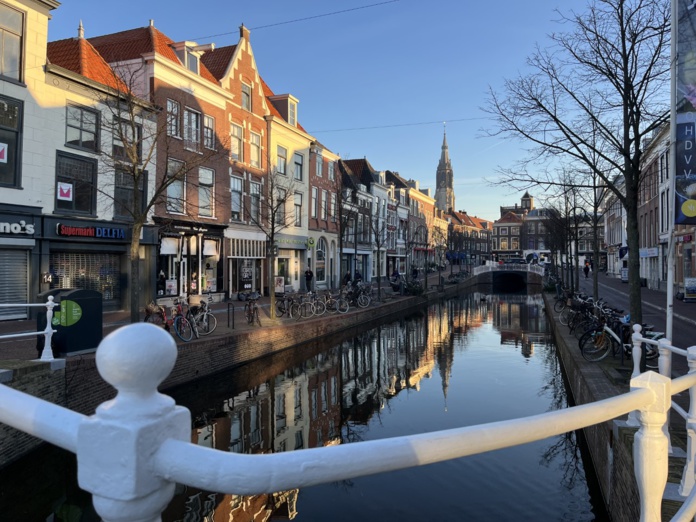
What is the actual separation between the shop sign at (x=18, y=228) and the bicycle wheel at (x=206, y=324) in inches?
241

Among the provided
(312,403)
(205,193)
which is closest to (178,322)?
(312,403)

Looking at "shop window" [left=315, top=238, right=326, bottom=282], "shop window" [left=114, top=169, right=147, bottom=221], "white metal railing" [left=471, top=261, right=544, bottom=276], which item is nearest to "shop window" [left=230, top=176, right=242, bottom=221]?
"shop window" [left=114, top=169, right=147, bottom=221]

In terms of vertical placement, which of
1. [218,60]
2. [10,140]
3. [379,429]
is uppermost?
[218,60]

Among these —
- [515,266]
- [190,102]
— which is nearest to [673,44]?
[190,102]

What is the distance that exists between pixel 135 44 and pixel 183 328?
14859 millimetres

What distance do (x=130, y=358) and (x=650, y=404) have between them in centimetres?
184

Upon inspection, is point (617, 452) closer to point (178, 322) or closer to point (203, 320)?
point (178, 322)

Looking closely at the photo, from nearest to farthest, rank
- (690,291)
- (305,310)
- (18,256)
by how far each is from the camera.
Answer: (18,256), (305,310), (690,291)

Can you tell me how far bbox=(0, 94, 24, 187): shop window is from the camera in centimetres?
1438

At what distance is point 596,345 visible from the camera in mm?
11211

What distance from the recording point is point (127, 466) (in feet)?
3.76

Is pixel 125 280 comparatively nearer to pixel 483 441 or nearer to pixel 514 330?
pixel 514 330

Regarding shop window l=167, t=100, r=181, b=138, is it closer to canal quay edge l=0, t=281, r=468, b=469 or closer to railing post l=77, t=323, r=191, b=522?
canal quay edge l=0, t=281, r=468, b=469

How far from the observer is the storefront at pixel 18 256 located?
14336 mm
